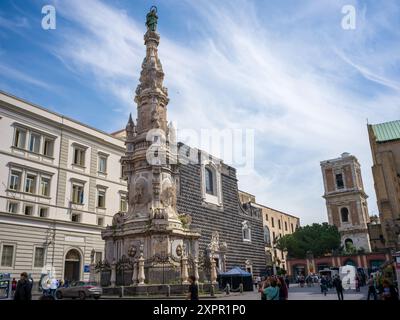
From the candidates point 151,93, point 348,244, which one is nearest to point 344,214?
point 348,244

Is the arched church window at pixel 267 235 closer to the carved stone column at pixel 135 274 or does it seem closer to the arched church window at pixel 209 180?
the arched church window at pixel 209 180

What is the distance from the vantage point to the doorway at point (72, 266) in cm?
3240

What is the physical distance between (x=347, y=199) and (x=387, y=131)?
20.0 meters

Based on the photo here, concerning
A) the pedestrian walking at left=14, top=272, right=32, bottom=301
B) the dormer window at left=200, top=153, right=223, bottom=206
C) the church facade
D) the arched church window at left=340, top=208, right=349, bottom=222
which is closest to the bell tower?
the arched church window at left=340, top=208, right=349, bottom=222

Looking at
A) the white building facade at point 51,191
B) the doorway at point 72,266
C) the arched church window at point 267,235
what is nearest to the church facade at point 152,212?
the white building facade at point 51,191

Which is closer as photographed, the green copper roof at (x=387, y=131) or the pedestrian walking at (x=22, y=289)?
the pedestrian walking at (x=22, y=289)

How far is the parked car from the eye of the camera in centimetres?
1918

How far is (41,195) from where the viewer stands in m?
31.6

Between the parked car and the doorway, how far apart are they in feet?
36.4

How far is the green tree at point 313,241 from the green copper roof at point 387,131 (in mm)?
18378

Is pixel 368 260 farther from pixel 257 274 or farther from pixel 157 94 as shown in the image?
pixel 157 94

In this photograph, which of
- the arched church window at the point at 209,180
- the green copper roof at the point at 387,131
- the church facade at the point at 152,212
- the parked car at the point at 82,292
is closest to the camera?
the parked car at the point at 82,292

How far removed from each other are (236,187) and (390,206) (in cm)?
2076

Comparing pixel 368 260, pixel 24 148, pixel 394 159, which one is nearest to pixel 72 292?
pixel 24 148
